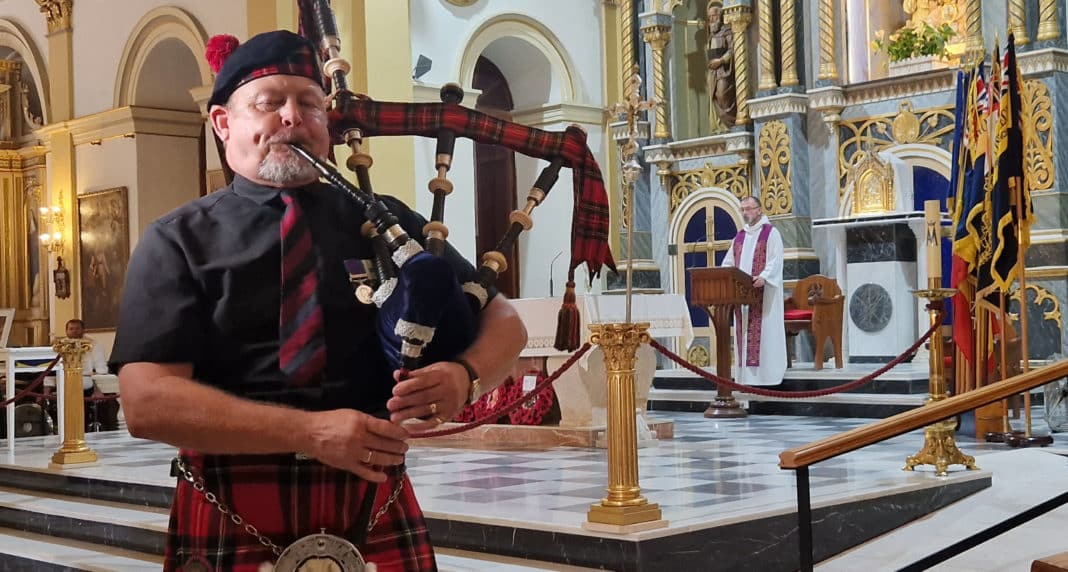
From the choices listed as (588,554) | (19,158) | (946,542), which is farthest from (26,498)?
(19,158)

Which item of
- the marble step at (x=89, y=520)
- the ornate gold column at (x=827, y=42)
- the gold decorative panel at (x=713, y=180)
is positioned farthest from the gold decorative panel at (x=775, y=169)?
the marble step at (x=89, y=520)

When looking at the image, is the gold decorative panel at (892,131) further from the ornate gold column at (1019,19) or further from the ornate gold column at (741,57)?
the ornate gold column at (741,57)

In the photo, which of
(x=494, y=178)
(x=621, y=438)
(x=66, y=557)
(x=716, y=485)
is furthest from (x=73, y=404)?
(x=494, y=178)

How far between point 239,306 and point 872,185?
39.8 ft

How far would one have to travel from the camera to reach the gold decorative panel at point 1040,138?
39.0 ft

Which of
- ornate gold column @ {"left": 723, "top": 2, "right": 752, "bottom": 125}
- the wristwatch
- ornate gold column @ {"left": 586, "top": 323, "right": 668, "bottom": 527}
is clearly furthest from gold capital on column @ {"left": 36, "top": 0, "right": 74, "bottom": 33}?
the wristwatch

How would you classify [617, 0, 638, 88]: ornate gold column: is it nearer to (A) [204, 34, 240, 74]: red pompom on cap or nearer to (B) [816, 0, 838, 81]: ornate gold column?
(B) [816, 0, 838, 81]: ornate gold column

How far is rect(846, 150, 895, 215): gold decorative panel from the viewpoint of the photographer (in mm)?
13141

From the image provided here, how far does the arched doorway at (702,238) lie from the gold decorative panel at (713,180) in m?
0.09

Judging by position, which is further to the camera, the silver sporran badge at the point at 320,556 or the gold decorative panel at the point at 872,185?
the gold decorative panel at the point at 872,185

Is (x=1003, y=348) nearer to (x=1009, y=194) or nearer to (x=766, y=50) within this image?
(x=1009, y=194)

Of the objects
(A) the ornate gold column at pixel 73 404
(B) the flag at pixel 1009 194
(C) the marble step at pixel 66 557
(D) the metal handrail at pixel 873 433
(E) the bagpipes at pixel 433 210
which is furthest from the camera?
(A) the ornate gold column at pixel 73 404

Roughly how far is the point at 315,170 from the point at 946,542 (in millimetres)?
4259

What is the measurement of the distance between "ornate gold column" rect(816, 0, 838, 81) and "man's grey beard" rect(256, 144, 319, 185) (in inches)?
491
